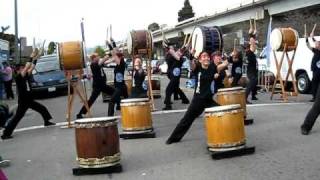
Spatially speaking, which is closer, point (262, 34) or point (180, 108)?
point (180, 108)

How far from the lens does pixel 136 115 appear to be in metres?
11.6

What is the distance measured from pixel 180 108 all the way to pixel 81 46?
427 centimetres

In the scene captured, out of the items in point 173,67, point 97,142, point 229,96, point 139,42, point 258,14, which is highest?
point 258,14

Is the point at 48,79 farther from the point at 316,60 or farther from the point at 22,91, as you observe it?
the point at 316,60

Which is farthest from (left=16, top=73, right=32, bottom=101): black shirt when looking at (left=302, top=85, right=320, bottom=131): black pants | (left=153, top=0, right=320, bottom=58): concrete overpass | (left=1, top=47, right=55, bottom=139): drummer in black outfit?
(left=153, top=0, right=320, bottom=58): concrete overpass

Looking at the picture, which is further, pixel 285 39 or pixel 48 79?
pixel 48 79

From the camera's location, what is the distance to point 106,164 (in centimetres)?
871

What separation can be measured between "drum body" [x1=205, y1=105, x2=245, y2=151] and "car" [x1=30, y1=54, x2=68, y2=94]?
1794 centimetres

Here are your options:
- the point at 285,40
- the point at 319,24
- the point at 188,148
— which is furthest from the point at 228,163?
the point at 319,24

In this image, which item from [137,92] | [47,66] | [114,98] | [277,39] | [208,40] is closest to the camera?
[208,40]

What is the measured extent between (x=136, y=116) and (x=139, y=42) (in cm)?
518

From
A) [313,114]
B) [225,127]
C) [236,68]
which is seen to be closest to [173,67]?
[236,68]

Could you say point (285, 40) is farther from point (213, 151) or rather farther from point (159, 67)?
point (159, 67)

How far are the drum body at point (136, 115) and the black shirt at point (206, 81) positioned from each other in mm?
1631
